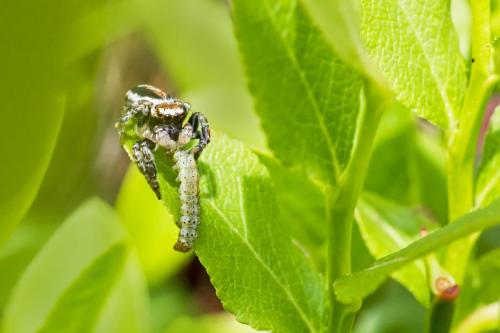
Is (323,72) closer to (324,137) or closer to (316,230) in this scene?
(324,137)

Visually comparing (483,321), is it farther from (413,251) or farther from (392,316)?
(392,316)

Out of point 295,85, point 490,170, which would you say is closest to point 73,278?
point 295,85

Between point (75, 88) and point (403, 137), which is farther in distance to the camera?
point (403, 137)

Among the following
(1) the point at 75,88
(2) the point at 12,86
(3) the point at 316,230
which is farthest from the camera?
(3) the point at 316,230

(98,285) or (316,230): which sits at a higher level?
(98,285)

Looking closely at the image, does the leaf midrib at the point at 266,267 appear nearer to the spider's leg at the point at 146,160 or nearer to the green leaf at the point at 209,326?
the spider's leg at the point at 146,160

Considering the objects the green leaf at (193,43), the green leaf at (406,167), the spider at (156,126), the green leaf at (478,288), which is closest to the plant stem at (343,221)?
the spider at (156,126)

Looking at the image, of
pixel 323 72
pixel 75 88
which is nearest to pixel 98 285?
pixel 75 88
